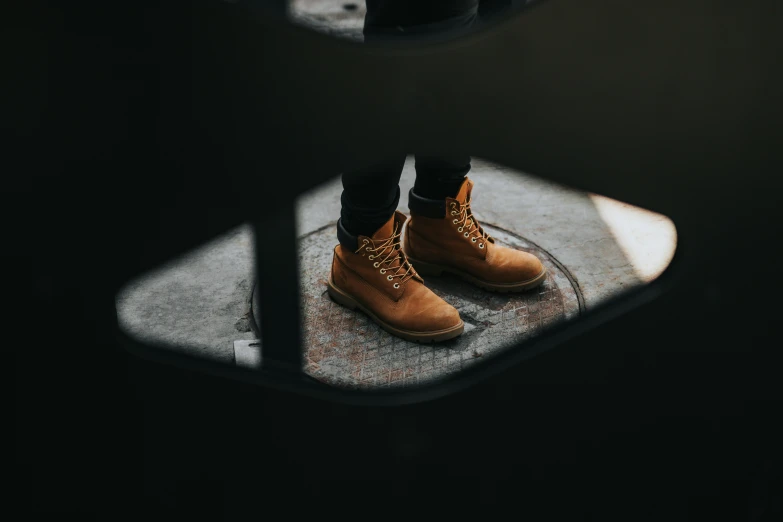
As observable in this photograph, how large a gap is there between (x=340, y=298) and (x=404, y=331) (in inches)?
8.1

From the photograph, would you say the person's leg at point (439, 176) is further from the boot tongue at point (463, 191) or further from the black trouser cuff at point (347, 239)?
the black trouser cuff at point (347, 239)

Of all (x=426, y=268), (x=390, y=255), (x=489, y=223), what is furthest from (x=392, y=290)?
(x=489, y=223)

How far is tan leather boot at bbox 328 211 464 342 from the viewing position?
6.35 ft

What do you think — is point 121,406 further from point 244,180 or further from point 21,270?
point 244,180

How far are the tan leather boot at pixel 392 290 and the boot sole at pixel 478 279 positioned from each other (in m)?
0.17

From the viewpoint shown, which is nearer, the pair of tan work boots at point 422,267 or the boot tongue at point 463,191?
the pair of tan work boots at point 422,267

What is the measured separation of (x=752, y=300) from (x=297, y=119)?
0.57 m

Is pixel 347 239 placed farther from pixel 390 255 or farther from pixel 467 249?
pixel 467 249

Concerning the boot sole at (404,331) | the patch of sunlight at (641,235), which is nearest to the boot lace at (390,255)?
the boot sole at (404,331)

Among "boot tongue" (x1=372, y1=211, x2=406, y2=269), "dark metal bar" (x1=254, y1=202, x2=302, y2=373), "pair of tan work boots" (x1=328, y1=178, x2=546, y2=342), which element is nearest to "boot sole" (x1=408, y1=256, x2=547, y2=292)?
"pair of tan work boots" (x1=328, y1=178, x2=546, y2=342)

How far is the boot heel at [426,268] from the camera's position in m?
2.18

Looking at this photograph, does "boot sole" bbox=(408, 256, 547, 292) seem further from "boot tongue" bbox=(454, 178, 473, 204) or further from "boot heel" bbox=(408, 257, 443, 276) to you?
"boot tongue" bbox=(454, 178, 473, 204)

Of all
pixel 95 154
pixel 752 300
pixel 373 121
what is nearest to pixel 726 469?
pixel 752 300

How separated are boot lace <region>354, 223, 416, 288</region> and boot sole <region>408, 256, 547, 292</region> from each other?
19 centimetres
